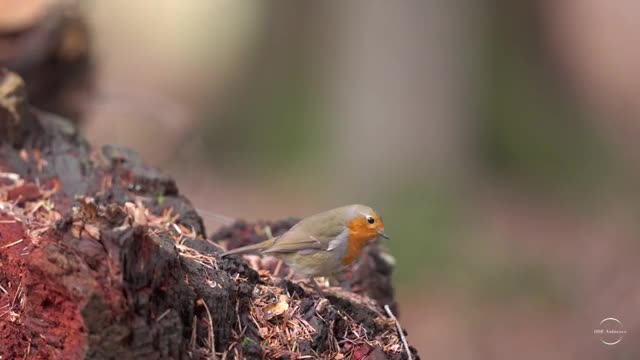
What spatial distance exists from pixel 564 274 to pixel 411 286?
1.75m

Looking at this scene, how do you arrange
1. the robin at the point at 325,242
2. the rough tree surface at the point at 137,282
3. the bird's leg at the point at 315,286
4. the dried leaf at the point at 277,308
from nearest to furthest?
the rough tree surface at the point at 137,282, the dried leaf at the point at 277,308, the bird's leg at the point at 315,286, the robin at the point at 325,242

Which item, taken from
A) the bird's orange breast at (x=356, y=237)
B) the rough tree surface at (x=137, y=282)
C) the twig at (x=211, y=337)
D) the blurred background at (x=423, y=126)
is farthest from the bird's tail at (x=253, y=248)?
the blurred background at (x=423, y=126)

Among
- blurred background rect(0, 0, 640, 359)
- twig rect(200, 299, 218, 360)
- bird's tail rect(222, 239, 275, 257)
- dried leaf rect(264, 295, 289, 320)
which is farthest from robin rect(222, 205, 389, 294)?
blurred background rect(0, 0, 640, 359)

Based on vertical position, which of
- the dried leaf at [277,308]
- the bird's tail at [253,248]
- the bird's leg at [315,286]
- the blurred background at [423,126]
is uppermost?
the bird's tail at [253,248]

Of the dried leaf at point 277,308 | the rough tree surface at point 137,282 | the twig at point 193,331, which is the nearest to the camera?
the rough tree surface at point 137,282

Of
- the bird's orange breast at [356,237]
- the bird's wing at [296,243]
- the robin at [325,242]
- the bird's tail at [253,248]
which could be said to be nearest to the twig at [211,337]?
the bird's tail at [253,248]

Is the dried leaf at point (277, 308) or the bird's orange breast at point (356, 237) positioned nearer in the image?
the dried leaf at point (277, 308)

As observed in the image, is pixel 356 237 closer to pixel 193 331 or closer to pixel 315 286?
pixel 315 286

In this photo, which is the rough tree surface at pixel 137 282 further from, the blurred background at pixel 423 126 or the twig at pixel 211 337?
the blurred background at pixel 423 126

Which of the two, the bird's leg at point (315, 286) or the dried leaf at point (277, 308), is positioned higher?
the dried leaf at point (277, 308)

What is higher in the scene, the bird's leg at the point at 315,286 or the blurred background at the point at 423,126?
the bird's leg at the point at 315,286

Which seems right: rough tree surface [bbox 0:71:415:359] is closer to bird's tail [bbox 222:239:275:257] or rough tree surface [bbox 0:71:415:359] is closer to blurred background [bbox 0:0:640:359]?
bird's tail [bbox 222:239:275:257]

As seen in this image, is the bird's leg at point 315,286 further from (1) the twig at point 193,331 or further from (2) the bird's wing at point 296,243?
(1) the twig at point 193,331

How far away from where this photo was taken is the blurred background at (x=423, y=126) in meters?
9.90
